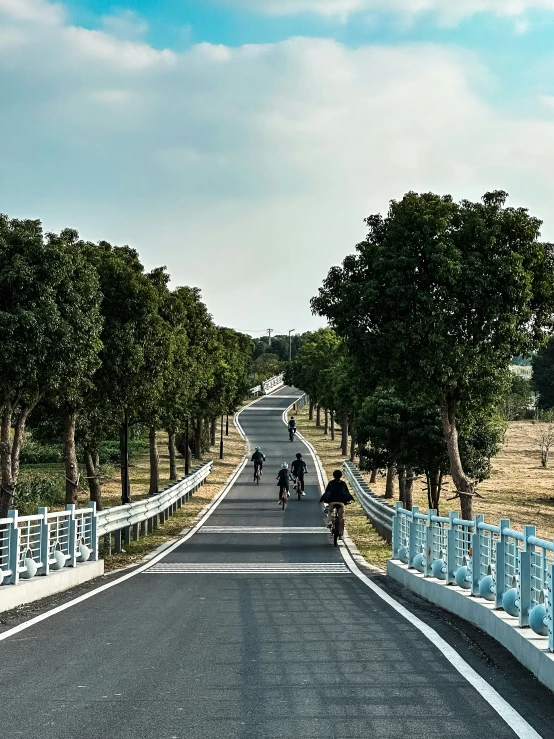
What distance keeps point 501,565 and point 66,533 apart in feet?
31.2

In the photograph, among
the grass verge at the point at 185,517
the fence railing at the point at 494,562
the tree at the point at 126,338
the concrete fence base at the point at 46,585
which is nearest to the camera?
the fence railing at the point at 494,562

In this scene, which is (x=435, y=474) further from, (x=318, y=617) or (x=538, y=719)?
(x=538, y=719)

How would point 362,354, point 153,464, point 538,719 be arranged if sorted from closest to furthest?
1. point 538,719
2. point 362,354
3. point 153,464

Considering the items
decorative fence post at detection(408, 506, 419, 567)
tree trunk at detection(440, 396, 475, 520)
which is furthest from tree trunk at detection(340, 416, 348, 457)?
decorative fence post at detection(408, 506, 419, 567)

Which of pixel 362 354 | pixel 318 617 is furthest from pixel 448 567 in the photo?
pixel 362 354

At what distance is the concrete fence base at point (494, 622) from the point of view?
8.01 metres

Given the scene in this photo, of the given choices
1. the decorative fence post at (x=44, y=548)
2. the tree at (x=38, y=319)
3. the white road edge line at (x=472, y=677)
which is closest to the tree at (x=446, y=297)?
the tree at (x=38, y=319)

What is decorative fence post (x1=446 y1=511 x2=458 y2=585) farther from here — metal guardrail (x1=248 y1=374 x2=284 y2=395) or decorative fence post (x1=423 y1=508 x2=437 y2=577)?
metal guardrail (x1=248 y1=374 x2=284 y2=395)

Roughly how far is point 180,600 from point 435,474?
2494 centimetres

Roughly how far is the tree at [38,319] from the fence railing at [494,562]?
9.12 m

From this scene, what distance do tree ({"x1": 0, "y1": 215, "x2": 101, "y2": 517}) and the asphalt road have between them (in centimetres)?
817

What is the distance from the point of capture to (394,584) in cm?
1719

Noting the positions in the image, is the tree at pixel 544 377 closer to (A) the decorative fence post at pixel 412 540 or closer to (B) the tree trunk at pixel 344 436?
(B) the tree trunk at pixel 344 436

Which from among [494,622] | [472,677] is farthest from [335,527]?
[472,677]
